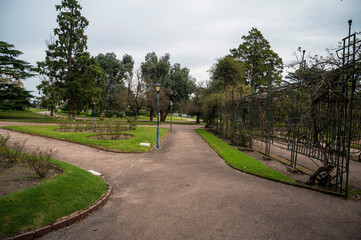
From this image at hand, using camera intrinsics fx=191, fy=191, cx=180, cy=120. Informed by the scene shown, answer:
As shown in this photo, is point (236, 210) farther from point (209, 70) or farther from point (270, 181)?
point (209, 70)

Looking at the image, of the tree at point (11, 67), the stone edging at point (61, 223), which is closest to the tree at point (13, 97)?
the tree at point (11, 67)

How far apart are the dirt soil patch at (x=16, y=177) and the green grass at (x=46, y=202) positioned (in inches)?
21.8

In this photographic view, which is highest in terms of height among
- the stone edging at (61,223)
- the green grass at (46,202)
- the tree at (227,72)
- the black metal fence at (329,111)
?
the tree at (227,72)

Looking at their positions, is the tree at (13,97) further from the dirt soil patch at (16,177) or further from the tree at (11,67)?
the dirt soil patch at (16,177)

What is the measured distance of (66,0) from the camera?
106 ft

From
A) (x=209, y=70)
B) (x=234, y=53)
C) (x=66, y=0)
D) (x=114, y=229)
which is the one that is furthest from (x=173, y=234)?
(x=66, y=0)

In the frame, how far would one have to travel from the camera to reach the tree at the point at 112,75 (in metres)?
38.4

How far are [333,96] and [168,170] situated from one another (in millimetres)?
6018

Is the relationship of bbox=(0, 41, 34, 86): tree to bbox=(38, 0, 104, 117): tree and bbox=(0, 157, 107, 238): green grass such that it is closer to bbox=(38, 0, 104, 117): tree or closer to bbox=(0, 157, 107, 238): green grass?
bbox=(38, 0, 104, 117): tree


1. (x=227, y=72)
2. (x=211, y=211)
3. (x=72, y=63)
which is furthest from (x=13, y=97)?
(x=211, y=211)

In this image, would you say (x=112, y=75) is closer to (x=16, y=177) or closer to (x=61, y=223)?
(x=16, y=177)

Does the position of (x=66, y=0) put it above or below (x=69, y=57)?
above

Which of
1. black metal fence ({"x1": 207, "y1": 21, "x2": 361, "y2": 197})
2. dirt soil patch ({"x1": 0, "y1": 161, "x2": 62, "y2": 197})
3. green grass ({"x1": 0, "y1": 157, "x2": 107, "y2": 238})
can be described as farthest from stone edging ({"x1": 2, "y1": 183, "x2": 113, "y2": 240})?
black metal fence ({"x1": 207, "y1": 21, "x2": 361, "y2": 197})

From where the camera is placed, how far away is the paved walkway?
342 centimetres
